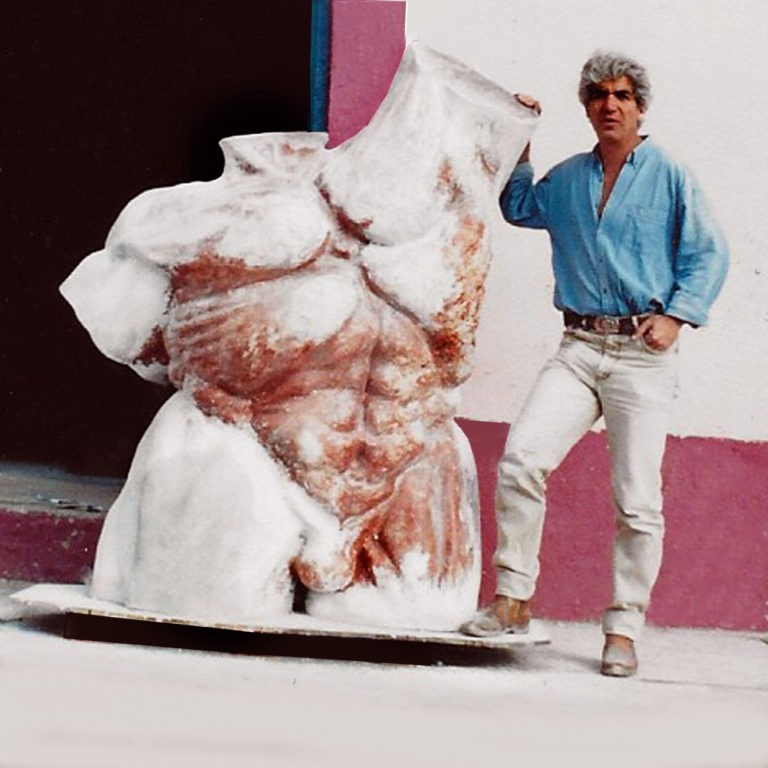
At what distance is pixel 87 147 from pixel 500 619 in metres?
3.21

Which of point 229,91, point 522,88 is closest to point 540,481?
point 522,88

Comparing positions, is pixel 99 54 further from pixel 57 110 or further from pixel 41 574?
pixel 41 574

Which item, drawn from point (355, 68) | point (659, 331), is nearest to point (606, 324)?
point (659, 331)

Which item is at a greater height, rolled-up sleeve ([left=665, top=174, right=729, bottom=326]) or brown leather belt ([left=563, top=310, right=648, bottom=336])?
rolled-up sleeve ([left=665, top=174, right=729, bottom=326])

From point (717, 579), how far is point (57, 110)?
3.28 meters

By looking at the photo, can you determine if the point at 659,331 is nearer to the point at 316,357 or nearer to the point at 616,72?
the point at 616,72

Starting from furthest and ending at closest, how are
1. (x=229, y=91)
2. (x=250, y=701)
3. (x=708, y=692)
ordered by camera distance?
(x=229, y=91) < (x=708, y=692) < (x=250, y=701)

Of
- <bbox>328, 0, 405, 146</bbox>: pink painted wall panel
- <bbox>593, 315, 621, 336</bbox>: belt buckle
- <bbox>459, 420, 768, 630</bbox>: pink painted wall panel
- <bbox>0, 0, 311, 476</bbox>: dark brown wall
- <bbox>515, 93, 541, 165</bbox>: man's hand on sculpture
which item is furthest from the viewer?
<bbox>0, 0, 311, 476</bbox>: dark brown wall

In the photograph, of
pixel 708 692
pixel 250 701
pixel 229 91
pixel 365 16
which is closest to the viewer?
pixel 250 701

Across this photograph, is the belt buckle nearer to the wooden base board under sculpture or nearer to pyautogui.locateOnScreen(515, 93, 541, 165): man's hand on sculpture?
pyautogui.locateOnScreen(515, 93, 541, 165): man's hand on sculpture

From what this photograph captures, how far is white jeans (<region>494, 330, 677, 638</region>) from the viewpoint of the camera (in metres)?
4.88

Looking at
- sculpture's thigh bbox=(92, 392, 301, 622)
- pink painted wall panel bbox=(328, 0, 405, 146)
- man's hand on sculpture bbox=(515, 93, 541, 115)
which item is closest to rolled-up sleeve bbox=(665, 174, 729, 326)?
man's hand on sculpture bbox=(515, 93, 541, 115)

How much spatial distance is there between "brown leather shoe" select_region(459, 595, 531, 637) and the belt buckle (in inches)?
29.0

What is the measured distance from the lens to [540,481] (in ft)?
16.2
